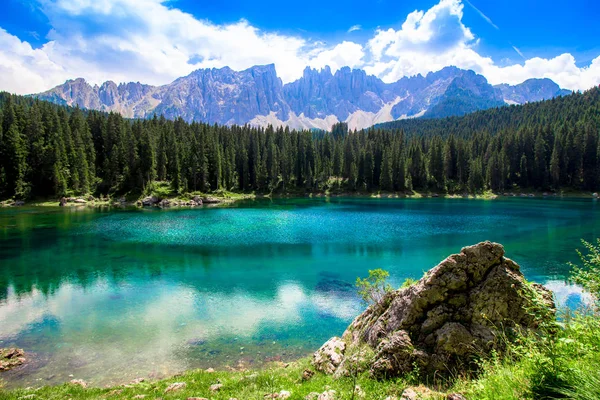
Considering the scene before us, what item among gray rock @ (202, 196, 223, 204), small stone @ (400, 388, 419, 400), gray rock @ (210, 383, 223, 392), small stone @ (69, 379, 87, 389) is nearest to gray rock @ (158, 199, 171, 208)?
gray rock @ (202, 196, 223, 204)

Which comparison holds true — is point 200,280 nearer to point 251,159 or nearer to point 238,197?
point 238,197

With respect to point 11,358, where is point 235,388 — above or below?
above

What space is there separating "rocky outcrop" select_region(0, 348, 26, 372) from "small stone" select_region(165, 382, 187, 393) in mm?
8695

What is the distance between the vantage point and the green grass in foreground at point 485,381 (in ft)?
17.2

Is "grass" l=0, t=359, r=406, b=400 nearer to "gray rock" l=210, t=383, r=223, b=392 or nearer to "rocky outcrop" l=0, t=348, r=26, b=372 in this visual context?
"gray rock" l=210, t=383, r=223, b=392

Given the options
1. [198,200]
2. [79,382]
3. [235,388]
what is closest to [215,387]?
[235,388]

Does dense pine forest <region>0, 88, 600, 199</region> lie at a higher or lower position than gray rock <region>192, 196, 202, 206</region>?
higher

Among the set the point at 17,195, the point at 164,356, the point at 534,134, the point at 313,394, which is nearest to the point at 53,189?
the point at 17,195

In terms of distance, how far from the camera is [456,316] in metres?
10.3

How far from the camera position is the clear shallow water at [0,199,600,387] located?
1658 centimetres

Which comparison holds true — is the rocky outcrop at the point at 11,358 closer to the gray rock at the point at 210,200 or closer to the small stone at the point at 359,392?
the small stone at the point at 359,392

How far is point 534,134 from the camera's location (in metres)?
130

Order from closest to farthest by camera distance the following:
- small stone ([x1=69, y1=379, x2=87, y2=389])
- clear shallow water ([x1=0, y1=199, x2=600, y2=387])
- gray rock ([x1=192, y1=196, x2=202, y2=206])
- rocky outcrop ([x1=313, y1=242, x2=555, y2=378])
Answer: rocky outcrop ([x1=313, y1=242, x2=555, y2=378]), small stone ([x1=69, y1=379, x2=87, y2=389]), clear shallow water ([x1=0, y1=199, x2=600, y2=387]), gray rock ([x1=192, y1=196, x2=202, y2=206])

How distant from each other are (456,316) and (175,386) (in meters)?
9.99
